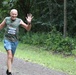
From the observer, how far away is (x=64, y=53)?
1548 centimetres

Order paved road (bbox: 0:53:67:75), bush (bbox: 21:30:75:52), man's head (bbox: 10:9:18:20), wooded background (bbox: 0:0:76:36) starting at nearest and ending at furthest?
1. man's head (bbox: 10:9:18:20)
2. paved road (bbox: 0:53:67:75)
3. bush (bbox: 21:30:75:52)
4. wooded background (bbox: 0:0:76:36)

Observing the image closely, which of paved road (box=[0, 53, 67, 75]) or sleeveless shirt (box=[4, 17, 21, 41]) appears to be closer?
sleeveless shirt (box=[4, 17, 21, 41])

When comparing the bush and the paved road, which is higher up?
the paved road

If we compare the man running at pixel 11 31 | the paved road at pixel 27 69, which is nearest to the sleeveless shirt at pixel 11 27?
the man running at pixel 11 31

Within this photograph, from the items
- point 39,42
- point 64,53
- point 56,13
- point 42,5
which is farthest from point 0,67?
point 42,5

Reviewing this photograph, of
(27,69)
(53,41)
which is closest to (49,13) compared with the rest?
(53,41)

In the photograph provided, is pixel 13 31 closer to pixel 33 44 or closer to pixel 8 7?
pixel 33 44

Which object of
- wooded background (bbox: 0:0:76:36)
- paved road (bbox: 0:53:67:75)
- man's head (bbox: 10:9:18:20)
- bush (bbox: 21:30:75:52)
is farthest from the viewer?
wooded background (bbox: 0:0:76:36)

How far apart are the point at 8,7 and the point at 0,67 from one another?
47.3 feet

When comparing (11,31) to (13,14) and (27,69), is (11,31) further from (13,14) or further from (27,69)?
(27,69)

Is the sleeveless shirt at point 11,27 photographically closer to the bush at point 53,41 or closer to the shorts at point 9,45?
the shorts at point 9,45

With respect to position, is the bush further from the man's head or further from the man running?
the man's head

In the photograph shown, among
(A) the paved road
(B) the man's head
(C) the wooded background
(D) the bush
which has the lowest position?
(D) the bush

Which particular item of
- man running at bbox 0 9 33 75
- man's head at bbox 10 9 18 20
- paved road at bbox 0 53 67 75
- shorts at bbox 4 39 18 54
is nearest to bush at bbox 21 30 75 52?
paved road at bbox 0 53 67 75
